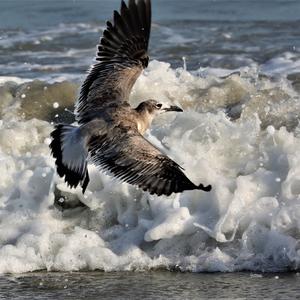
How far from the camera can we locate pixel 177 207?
674cm

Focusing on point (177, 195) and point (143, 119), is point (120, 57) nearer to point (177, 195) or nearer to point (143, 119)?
point (143, 119)

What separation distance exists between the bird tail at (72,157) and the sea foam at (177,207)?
2.06ft

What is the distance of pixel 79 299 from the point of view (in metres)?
5.73

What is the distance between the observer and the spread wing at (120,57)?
6688 mm

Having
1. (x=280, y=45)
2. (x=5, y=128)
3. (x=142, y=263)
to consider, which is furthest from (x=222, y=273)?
(x=280, y=45)

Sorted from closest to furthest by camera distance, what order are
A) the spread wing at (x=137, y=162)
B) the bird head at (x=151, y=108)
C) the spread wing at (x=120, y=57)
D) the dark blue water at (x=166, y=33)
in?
the spread wing at (x=137, y=162) < the bird head at (x=151, y=108) < the spread wing at (x=120, y=57) < the dark blue water at (x=166, y=33)

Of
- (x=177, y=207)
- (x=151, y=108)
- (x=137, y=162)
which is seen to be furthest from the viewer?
(x=177, y=207)

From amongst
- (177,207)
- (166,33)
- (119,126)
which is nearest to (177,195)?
(177,207)

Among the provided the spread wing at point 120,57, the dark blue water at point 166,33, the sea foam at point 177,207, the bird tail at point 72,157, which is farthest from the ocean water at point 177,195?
the dark blue water at point 166,33

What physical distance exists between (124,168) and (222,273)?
0.89m

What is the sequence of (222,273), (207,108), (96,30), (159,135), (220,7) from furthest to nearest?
1. (220,7)
2. (96,30)
3. (207,108)
4. (159,135)
5. (222,273)

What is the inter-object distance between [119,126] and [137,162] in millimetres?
384

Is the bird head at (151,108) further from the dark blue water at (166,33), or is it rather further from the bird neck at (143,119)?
the dark blue water at (166,33)

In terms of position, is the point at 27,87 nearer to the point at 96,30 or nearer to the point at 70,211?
the point at 70,211
